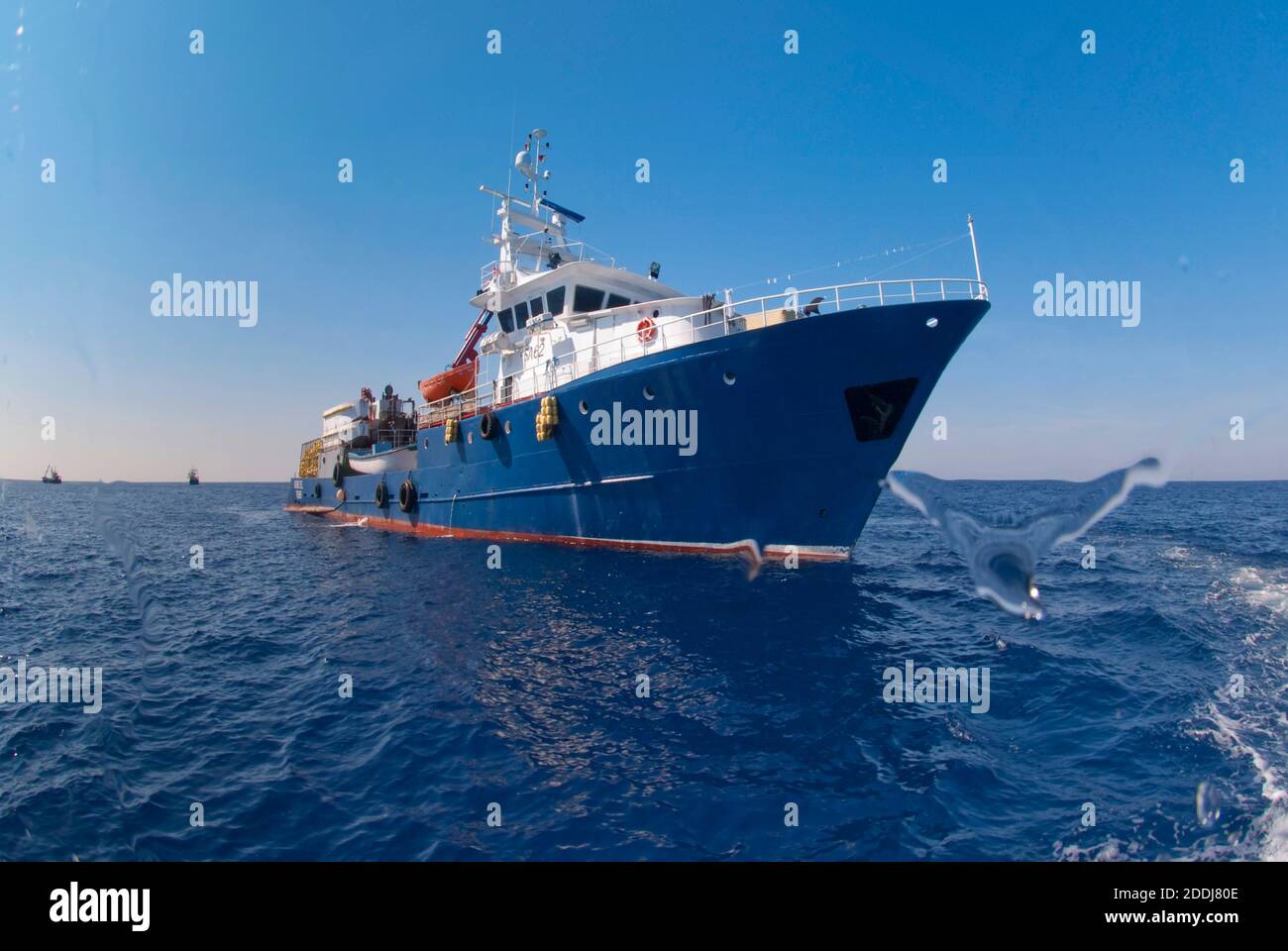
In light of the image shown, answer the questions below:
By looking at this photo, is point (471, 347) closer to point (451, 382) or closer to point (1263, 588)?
point (451, 382)

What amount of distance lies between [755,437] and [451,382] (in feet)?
56.2

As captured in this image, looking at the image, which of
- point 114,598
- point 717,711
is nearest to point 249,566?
point 114,598

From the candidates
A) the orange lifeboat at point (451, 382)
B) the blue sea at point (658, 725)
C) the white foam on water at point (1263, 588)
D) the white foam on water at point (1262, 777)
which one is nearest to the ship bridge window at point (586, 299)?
the orange lifeboat at point (451, 382)

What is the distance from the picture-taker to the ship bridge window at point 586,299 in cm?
1988

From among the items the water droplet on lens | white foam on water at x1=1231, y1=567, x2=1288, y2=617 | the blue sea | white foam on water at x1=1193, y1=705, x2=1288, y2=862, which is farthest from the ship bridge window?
white foam on water at x1=1231, y1=567, x2=1288, y2=617

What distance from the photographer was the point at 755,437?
566 inches

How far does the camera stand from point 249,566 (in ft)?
67.1

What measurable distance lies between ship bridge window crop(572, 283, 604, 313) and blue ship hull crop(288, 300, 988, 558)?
4.21 metres
